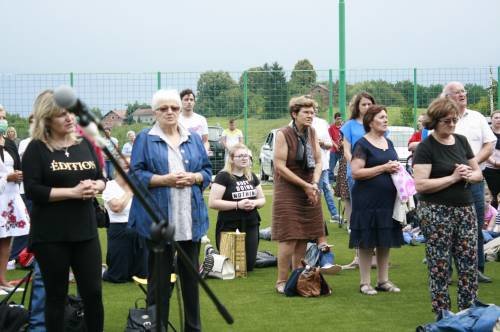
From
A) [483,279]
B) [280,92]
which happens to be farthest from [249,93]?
[483,279]

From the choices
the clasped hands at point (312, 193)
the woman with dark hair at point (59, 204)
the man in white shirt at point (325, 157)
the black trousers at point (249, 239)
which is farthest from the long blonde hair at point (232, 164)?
the woman with dark hair at point (59, 204)

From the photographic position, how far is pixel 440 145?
670 cm

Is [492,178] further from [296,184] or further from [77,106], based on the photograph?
[77,106]

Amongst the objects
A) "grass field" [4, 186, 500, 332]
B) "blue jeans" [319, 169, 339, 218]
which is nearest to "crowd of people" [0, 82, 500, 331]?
"grass field" [4, 186, 500, 332]

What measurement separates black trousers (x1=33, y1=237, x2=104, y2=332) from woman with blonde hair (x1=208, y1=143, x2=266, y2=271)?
403cm

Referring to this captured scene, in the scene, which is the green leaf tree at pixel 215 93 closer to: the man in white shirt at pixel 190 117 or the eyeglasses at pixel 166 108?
the man in white shirt at pixel 190 117

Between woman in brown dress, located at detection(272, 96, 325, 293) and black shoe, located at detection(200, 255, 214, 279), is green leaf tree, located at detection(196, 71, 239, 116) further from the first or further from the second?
woman in brown dress, located at detection(272, 96, 325, 293)

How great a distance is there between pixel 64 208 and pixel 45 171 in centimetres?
27

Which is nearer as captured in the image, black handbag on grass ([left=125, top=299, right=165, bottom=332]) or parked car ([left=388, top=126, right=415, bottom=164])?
black handbag on grass ([left=125, top=299, right=165, bottom=332])

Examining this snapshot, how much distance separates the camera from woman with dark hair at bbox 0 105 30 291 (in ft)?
27.5

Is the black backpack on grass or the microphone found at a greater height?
the microphone

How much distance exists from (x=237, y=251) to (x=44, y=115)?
4312 mm

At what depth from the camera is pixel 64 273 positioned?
5496 millimetres

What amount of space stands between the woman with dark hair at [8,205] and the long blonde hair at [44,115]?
3039 millimetres
